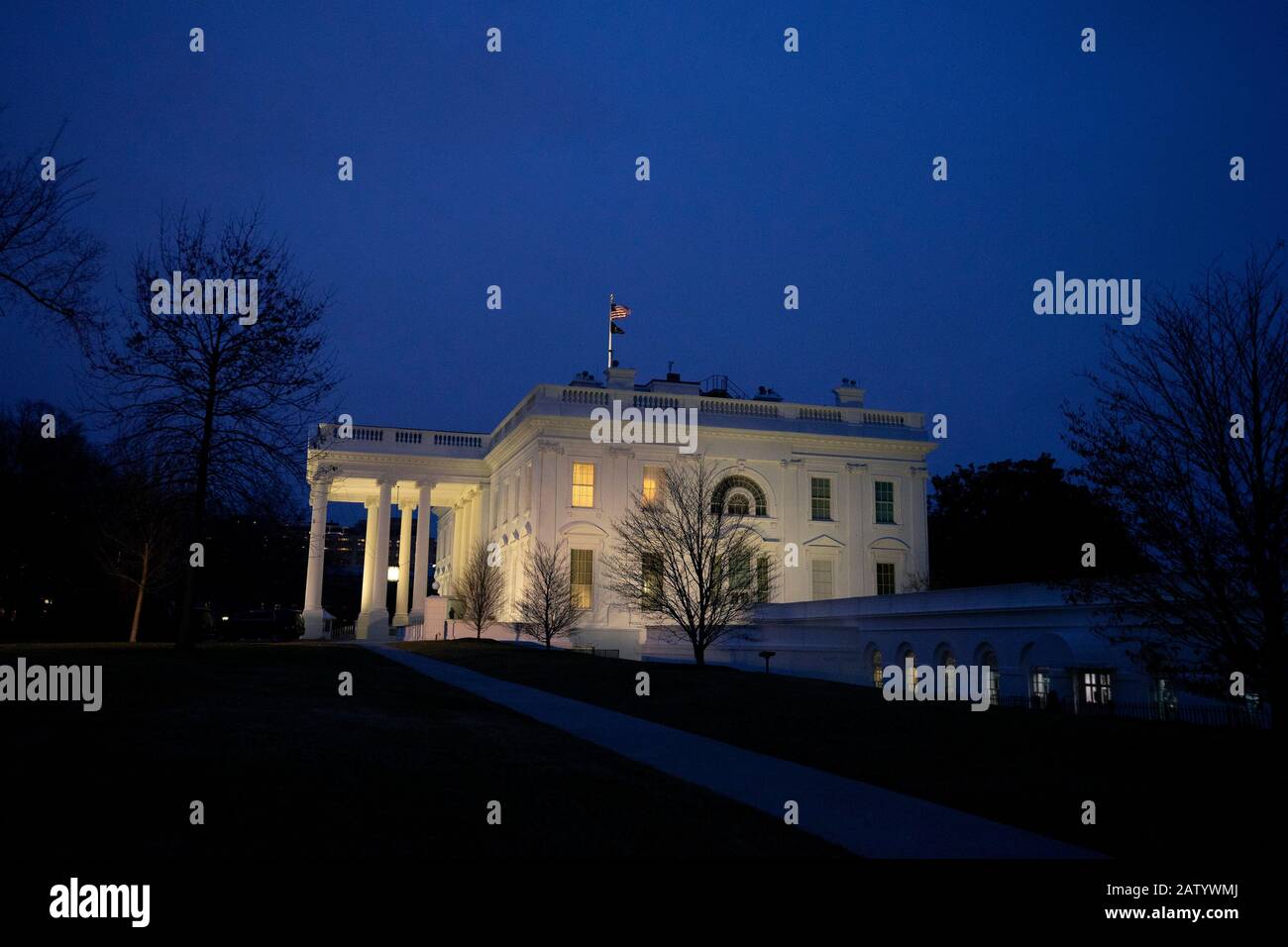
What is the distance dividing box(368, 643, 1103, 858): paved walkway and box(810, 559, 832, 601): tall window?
39.3 metres

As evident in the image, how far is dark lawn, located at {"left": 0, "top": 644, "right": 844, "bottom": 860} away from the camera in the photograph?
7.73 m

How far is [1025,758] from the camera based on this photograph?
13430 mm

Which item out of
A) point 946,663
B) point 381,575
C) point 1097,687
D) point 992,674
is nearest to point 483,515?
point 381,575

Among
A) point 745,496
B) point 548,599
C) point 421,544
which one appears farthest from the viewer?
point 421,544

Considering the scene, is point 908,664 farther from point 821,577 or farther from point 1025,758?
point 821,577

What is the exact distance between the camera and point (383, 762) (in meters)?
10.8

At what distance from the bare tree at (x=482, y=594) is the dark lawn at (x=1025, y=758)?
2764 cm

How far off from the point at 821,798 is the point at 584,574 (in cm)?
4167

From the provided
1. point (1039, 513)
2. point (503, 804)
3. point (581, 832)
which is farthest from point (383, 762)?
point (1039, 513)

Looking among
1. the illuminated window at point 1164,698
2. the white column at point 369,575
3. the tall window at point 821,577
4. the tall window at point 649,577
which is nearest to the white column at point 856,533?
the tall window at point 821,577

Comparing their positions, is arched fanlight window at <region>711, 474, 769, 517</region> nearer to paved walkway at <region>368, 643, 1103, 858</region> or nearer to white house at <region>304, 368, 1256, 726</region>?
white house at <region>304, 368, 1256, 726</region>

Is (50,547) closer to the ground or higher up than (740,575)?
higher up

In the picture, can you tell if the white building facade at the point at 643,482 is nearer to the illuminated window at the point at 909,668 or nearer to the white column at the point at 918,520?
the white column at the point at 918,520
